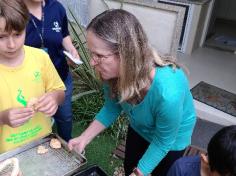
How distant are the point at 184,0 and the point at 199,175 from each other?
136 inches

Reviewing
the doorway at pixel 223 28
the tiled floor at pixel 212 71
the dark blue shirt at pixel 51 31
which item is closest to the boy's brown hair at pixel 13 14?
the dark blue shirt at pixel 51 31

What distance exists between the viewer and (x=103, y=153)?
108 inches

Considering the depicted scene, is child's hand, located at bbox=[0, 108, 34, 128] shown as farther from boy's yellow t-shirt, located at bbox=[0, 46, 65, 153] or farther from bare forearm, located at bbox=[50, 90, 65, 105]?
bare forearm, located at bbox=[50, 90, 65, 105]

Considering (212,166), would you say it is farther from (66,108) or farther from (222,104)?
(222,104)

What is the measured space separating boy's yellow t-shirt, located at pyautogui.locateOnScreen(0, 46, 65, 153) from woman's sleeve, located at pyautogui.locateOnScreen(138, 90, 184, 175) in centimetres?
53

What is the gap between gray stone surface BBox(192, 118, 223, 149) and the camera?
2976 millimetres

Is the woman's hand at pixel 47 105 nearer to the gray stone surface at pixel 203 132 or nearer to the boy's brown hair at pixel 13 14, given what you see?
the boy's brown hair at pixel 13 14

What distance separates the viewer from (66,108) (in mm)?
2188

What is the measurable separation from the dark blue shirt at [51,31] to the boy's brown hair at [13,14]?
439 mm

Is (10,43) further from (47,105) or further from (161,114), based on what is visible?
(161,114)

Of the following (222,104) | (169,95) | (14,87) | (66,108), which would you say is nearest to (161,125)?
(169,95)

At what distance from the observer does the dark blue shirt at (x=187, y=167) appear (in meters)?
1.28

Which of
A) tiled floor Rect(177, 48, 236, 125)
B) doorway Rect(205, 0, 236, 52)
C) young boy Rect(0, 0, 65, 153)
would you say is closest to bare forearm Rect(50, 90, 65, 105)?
young boy Rect(0, 0, 65, 153)

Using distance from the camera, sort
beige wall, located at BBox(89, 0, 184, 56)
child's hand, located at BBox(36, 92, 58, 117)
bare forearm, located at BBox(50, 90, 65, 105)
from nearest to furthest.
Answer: child's hand, located at BBox(36, 92, 58, 117), bare forearm, located at BBox(50, 90, 65, 105), beige wall, located at BBox(89, 0, 184, 56)
